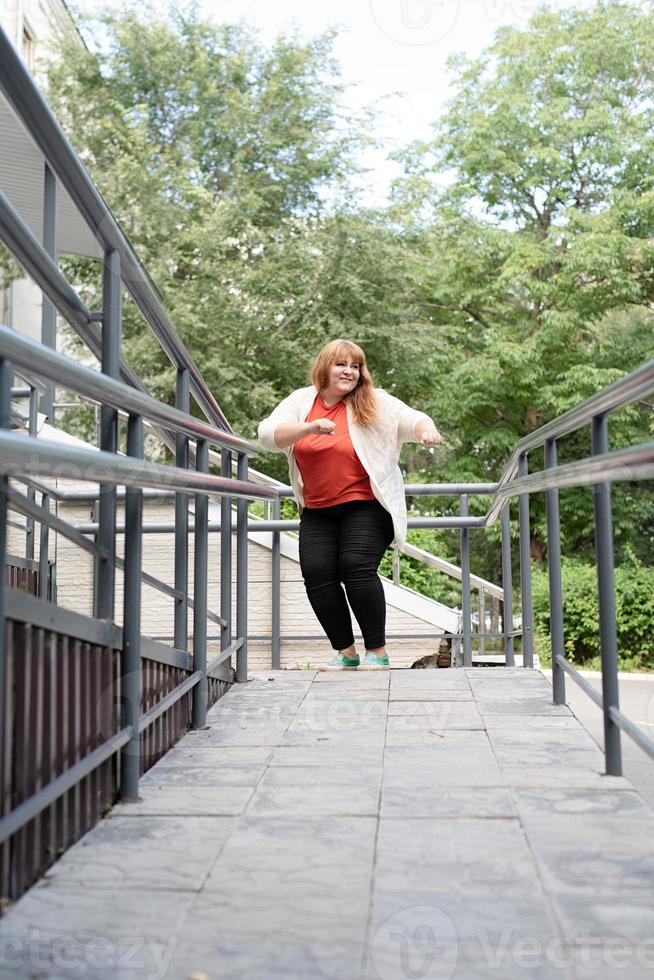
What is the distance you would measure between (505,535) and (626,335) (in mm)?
12732

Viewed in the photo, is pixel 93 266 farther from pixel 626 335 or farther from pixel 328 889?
pixel 328 889

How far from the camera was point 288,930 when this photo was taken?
1640 millimetres

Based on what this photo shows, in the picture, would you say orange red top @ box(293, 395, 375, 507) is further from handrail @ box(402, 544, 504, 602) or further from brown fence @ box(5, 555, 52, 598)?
handrail @ box(402, 544, 504, 602)

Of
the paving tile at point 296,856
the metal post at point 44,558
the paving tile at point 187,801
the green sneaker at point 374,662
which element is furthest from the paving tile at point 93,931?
the green sneaker at point 374,662

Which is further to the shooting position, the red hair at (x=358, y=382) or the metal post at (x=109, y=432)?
the red hair at (x=358, y=382)

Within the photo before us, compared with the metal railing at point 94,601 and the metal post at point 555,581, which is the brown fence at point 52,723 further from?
the metal post at point 555,581

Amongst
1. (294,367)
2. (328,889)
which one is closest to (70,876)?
(328,889)

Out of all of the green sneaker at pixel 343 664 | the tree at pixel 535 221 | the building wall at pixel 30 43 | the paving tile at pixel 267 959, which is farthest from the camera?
the tree at pixel 535 221

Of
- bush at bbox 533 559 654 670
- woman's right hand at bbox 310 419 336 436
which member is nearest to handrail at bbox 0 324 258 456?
woman's right hand at bbox 310 419 336 436

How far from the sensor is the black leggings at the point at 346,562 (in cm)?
410

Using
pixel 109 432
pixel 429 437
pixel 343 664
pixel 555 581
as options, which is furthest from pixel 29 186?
pixel 555 581

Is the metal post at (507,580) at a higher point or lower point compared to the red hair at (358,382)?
lower

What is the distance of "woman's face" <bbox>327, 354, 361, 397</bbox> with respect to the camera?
4041 mm

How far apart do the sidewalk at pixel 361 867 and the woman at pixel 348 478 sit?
107 cm
